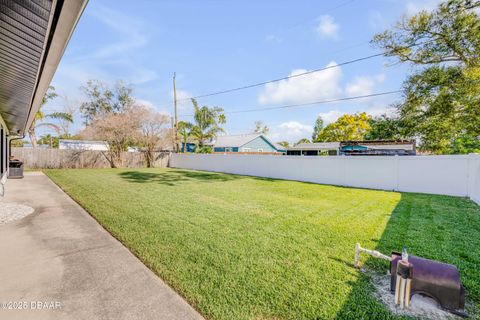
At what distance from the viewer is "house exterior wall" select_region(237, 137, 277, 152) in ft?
94.8

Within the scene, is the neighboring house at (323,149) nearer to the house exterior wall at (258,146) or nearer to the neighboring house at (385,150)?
the neighboring house at (385,150)

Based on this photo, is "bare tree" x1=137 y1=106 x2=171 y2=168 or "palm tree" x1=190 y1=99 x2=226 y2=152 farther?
"palm tree" x1=190 y1=99 x2=226 y2=152

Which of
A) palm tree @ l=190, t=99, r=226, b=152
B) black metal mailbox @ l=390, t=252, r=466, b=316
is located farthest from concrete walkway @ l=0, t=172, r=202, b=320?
palm tree @ l=190, t=99, r=226, b=152

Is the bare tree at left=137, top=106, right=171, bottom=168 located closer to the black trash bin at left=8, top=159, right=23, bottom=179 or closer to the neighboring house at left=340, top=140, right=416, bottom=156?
the black trash bin at left=8, top=159, right=23, bottom=179

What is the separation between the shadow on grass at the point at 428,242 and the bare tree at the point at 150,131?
1924 cm

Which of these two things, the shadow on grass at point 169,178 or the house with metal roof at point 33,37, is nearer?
the house with metal roof at point 33,37

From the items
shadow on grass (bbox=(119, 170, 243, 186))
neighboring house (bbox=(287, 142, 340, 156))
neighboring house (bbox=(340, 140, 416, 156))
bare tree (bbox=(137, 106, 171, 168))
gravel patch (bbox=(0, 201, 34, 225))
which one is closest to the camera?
gravel patch (bbox=(0, 201, 34, 225))

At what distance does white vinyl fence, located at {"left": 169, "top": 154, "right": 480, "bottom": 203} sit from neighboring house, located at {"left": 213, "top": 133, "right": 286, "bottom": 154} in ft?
46.0

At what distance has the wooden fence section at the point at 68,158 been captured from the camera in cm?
1603

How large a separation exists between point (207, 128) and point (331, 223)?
983 inches

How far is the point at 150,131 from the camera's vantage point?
2042 cm

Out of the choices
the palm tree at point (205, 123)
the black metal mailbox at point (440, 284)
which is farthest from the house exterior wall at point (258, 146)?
the black metal mailbox at point (440, 284)

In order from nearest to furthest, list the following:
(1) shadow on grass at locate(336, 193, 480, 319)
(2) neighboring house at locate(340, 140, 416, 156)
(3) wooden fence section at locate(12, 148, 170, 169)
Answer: (1) shadow on grass at locate(336, 193, 480, 319) → (2) neighboring house at locate(340, 140, 416, 156) → (3) wooden fence section at locate(12, 148, 170, 169)

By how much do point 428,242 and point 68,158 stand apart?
70.2 ft
